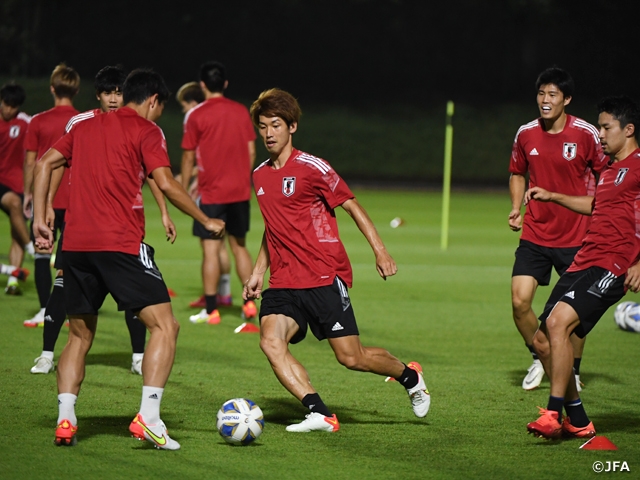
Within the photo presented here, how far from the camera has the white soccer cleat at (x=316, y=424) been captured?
619cm

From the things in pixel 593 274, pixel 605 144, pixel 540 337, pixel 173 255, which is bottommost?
pixel 173 255

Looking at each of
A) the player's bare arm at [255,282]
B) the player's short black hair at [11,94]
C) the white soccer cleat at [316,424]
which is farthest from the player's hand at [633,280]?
the player's short black hair at [11,94]

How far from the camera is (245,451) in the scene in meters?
5.79

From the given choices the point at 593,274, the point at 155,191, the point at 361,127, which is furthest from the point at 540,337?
the point at 361,127

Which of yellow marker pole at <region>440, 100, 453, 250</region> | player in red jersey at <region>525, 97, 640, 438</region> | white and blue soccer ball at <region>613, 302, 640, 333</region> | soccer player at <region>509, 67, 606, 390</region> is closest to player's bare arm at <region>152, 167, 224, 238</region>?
player in red jersey at <region>525, 97, 640, 438</region>

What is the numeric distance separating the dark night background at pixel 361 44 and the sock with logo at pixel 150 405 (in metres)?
41.6

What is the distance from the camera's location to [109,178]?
18.9ft

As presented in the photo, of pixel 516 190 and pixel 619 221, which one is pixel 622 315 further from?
pixel 619 221

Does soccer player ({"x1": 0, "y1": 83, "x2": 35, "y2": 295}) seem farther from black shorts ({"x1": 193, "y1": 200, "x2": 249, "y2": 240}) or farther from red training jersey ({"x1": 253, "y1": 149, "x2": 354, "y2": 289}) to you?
red training jersey ({"x1": 253, "y1": 149, "x2": 354, "y2": 289})

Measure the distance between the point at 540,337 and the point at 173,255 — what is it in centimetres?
1049

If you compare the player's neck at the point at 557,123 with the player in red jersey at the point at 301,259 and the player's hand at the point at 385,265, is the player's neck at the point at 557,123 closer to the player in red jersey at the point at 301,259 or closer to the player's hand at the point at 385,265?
the player in red jersey at the point at 301,259

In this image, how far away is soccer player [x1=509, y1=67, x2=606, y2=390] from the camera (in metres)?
7.67

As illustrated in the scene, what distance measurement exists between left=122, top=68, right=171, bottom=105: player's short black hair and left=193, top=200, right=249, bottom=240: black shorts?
4721 mm

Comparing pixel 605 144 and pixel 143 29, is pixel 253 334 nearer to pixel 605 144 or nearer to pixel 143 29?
pixel 605 144
